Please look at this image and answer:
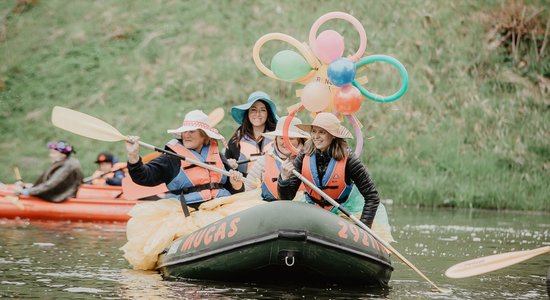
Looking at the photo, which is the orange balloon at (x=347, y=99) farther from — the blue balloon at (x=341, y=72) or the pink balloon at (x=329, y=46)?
the pink balloon at (x=329, y=46)

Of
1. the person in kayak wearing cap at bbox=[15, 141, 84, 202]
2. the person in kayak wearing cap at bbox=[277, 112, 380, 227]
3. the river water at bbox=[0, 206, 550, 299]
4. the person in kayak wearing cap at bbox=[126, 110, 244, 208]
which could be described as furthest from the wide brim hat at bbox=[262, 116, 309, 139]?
the person in kayak wearing cap at bbox=[15, 141, 84, 202]

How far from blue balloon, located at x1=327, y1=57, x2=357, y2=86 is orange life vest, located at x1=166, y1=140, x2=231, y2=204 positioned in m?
1.22

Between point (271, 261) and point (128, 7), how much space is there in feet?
57.3

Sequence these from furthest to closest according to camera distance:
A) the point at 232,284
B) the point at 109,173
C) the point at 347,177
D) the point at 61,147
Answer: the point at 109,173 → the point at 61,147 → the point at 347,177 → the point at 232,284

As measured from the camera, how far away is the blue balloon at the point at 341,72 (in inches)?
285

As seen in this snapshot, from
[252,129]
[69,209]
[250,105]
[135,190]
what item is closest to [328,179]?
[135,190]

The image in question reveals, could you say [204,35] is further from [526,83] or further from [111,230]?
[111,230]

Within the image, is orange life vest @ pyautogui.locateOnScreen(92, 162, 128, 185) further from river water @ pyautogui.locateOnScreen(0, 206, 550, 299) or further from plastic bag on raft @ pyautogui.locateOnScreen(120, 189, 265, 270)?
plastic bag on raft @ pyautogui.locateOnScreen(120, 189, 265, 270)

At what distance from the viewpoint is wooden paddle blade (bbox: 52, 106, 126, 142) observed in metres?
7.27

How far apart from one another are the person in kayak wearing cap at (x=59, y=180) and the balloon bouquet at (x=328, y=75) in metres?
5.26

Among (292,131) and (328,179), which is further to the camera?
(292,131)

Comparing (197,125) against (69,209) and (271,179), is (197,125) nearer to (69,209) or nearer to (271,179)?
(271,179)

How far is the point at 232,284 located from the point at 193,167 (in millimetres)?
1304

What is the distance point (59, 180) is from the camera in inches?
479
